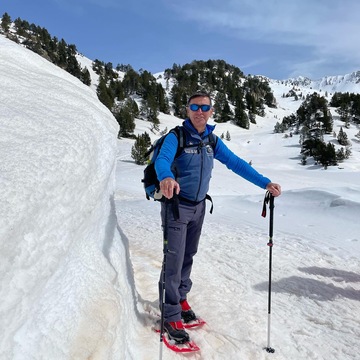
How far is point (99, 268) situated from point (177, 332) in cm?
98

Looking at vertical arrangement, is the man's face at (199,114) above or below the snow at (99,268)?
above

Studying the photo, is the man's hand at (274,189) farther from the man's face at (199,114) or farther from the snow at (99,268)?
the snow at (99,268)

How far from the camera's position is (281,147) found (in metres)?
41.2

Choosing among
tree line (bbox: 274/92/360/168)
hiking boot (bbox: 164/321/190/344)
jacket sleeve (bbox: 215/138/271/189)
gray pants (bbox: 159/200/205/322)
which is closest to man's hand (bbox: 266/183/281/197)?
jacket sleeve (bbox: 215/138/271/189)

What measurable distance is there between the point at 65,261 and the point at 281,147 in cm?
4139

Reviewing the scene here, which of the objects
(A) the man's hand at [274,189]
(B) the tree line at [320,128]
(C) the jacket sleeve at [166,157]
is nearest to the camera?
(C) the jacket sleeve at [166,157]

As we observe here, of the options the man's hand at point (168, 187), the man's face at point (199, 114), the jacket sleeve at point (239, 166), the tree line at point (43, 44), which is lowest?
the man's hand at point (168, 187)

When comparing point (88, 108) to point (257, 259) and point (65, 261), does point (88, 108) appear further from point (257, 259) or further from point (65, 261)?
point (257, 259)

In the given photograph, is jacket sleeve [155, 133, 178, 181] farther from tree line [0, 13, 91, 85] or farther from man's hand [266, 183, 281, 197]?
tree line [0, 13, 91, 85]

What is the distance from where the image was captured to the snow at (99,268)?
1723 mm

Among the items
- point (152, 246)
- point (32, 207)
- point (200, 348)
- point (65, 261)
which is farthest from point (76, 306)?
point (152, 246)

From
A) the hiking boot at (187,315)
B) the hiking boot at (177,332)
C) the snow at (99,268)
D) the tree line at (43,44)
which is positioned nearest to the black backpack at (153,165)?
the snow at (99,268)

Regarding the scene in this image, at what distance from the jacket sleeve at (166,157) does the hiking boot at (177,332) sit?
1349 millimetres

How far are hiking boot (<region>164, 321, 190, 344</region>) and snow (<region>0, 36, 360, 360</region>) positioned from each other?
17cm
